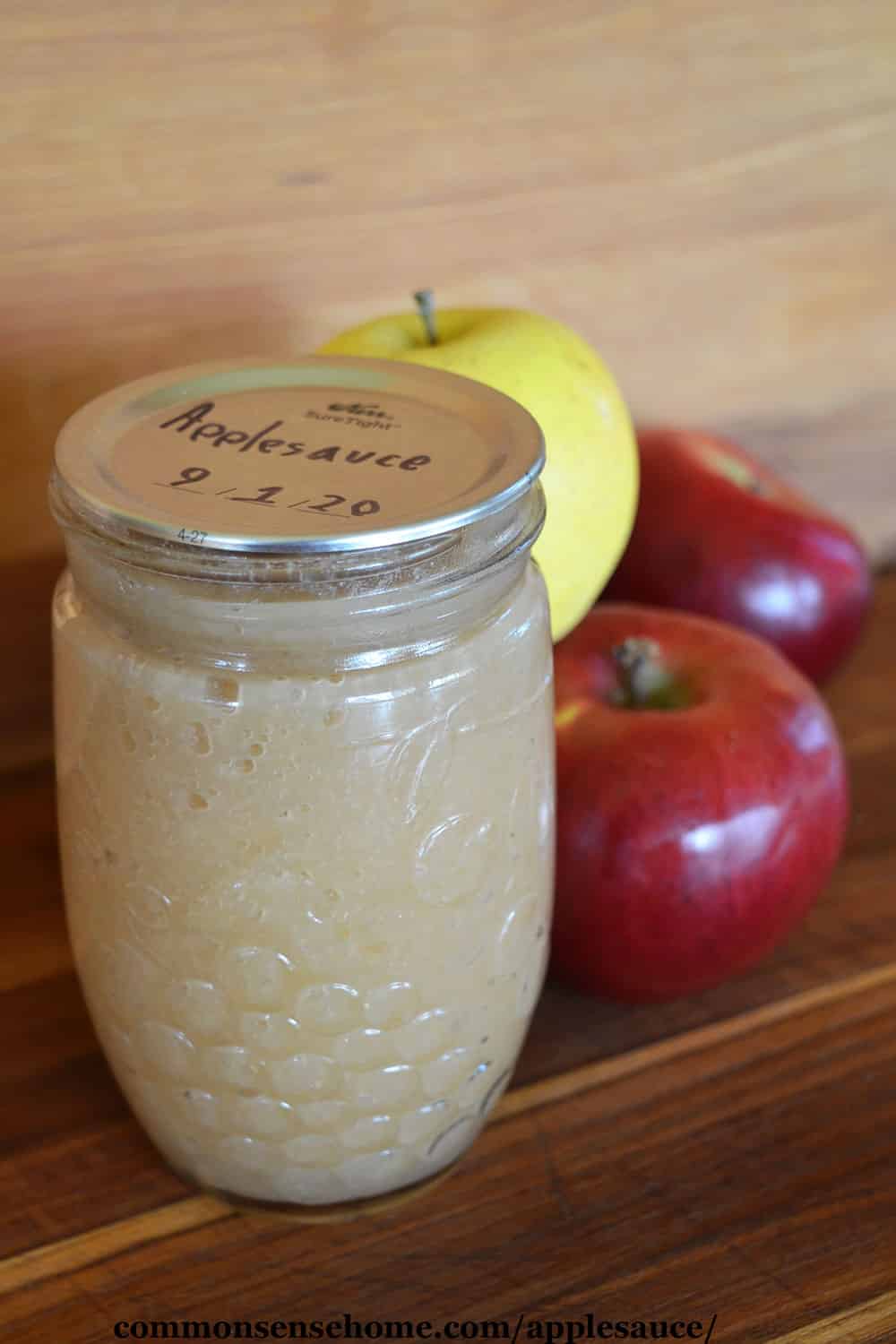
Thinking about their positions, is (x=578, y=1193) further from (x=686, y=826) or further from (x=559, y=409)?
(x=559, y=409)

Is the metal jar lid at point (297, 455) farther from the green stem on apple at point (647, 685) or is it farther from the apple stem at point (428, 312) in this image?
the green stem on apple at point (647, 685)

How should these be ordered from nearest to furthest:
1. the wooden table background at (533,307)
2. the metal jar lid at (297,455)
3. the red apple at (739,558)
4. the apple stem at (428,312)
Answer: the metal jar lid at (297,455) → the wooden table background at (533,307) → the apple stem at (428,312) → the red apple at (739,558)

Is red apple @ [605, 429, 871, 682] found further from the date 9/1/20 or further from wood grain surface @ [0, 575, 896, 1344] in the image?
the date 9/1/20

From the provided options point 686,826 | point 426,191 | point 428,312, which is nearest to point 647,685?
point 686,826

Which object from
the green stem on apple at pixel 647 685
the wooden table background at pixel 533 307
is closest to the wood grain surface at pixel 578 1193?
the wooden table background at pixel 533 307

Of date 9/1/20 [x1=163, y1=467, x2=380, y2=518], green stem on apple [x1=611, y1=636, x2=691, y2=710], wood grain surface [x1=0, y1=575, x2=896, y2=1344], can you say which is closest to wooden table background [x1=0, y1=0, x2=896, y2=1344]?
wood grain surface [x1=0, y1=575, x2=896, y2=1344]

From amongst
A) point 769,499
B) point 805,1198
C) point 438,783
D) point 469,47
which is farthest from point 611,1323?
point 469,47
